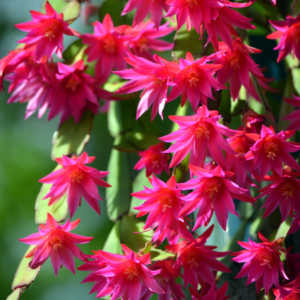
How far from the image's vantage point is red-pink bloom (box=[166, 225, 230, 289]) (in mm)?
478

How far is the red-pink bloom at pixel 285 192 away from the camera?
0.47 metres

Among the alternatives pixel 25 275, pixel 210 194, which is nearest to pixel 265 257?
pixel 210 194

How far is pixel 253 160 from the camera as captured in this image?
463 mm

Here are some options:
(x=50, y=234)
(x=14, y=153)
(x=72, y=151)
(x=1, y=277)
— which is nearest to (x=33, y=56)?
(x=72, y=151)

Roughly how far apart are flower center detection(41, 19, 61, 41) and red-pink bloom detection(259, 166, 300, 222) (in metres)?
0.42

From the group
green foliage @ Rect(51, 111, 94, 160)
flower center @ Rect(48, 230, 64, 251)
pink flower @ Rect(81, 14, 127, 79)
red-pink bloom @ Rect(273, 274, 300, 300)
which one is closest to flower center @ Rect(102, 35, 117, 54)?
pink flower @ Rect(81, 14, 127, 79)

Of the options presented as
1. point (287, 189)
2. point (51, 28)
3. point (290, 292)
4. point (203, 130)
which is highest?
point (51, 28)

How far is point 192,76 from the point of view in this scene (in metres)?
0.46

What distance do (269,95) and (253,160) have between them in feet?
1.56

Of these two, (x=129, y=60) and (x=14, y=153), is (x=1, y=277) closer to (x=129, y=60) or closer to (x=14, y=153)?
(x=14, y=153)

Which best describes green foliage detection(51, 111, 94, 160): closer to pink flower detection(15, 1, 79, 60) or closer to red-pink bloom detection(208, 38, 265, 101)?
pink flower detection(15, 1, 79, 60)

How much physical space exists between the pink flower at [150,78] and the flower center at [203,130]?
2.2 inches

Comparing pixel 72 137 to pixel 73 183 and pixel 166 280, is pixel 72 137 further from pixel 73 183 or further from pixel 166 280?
pixel 166 280

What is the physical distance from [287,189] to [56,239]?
1.13 ft
